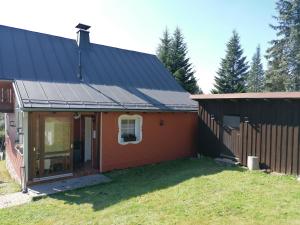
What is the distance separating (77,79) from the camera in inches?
413

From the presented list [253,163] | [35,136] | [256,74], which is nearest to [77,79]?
[35,136]

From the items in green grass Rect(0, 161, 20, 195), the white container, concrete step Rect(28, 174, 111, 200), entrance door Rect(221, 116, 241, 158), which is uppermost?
entrance door Rect(221, 116, 241, 158)

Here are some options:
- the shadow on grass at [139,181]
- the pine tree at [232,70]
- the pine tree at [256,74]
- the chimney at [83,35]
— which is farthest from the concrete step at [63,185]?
the pine tree at [256,74]

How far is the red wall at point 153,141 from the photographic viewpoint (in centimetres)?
931

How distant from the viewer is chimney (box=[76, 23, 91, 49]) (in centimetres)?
1283

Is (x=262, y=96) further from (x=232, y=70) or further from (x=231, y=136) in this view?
(x=232, y=70)

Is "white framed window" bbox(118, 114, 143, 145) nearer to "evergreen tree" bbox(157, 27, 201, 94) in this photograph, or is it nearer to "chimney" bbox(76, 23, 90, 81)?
"chimney" bbox(76, 23, 90, 81)

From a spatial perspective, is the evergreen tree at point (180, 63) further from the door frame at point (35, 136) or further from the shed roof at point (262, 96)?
the door frame at point (35, 136)

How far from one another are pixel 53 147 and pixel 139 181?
2896 mm

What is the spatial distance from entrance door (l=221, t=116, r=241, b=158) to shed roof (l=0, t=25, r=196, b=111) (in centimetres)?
181

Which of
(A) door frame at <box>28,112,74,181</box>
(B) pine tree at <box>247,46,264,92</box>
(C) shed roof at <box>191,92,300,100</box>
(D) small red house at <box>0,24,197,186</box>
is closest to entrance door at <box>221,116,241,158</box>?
(C) shed roof at <box>191,92,300,100</box>

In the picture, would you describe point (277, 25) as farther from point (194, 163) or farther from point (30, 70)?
point (30, 70)

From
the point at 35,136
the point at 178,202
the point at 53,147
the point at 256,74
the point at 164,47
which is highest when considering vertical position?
the point at 164,47

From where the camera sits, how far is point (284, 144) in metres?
8.46
